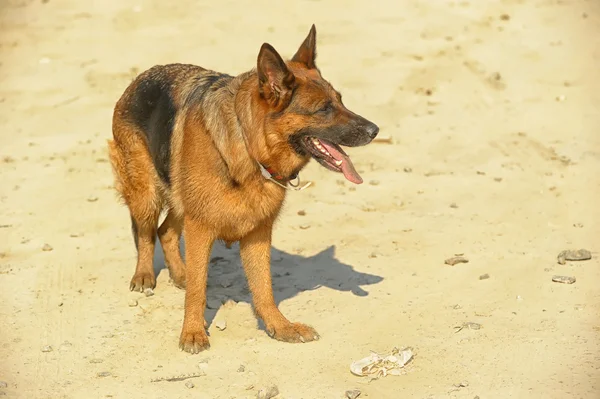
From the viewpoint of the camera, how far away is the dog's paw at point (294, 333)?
7.12 meters

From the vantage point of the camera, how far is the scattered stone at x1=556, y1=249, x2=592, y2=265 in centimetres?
829

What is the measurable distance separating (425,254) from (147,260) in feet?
8.83

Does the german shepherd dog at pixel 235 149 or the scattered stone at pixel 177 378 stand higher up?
the german shepherd dog at pixel 235 149

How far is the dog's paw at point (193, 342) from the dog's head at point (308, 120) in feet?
5.32

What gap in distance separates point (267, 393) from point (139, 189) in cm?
260

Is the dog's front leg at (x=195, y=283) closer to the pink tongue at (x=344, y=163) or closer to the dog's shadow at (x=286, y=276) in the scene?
the dog's shadow at (x=286, y=276)

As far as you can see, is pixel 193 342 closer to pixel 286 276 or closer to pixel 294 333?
pixel 294 333

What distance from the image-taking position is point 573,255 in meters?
8.34

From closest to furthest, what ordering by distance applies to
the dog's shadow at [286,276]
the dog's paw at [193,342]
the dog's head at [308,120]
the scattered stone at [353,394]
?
the scattered stone at [353,394] → the dog's head at [308,120] → the dog's paw at [193,342] → the dog's shadow at [286,276]

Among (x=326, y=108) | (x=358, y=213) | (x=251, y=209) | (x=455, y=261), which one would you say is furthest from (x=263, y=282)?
(x=358, y=213)

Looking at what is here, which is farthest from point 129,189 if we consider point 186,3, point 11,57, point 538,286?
point 186,3

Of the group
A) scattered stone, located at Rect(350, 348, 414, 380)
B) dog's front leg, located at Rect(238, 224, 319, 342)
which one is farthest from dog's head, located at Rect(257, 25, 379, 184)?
scattered stone, located at Rect(350, 348, 414, 380)

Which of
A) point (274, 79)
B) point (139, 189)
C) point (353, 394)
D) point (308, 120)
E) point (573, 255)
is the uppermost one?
point (274, 79)

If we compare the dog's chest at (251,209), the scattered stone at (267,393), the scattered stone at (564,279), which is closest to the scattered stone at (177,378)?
the scattered stone at (267,393)
